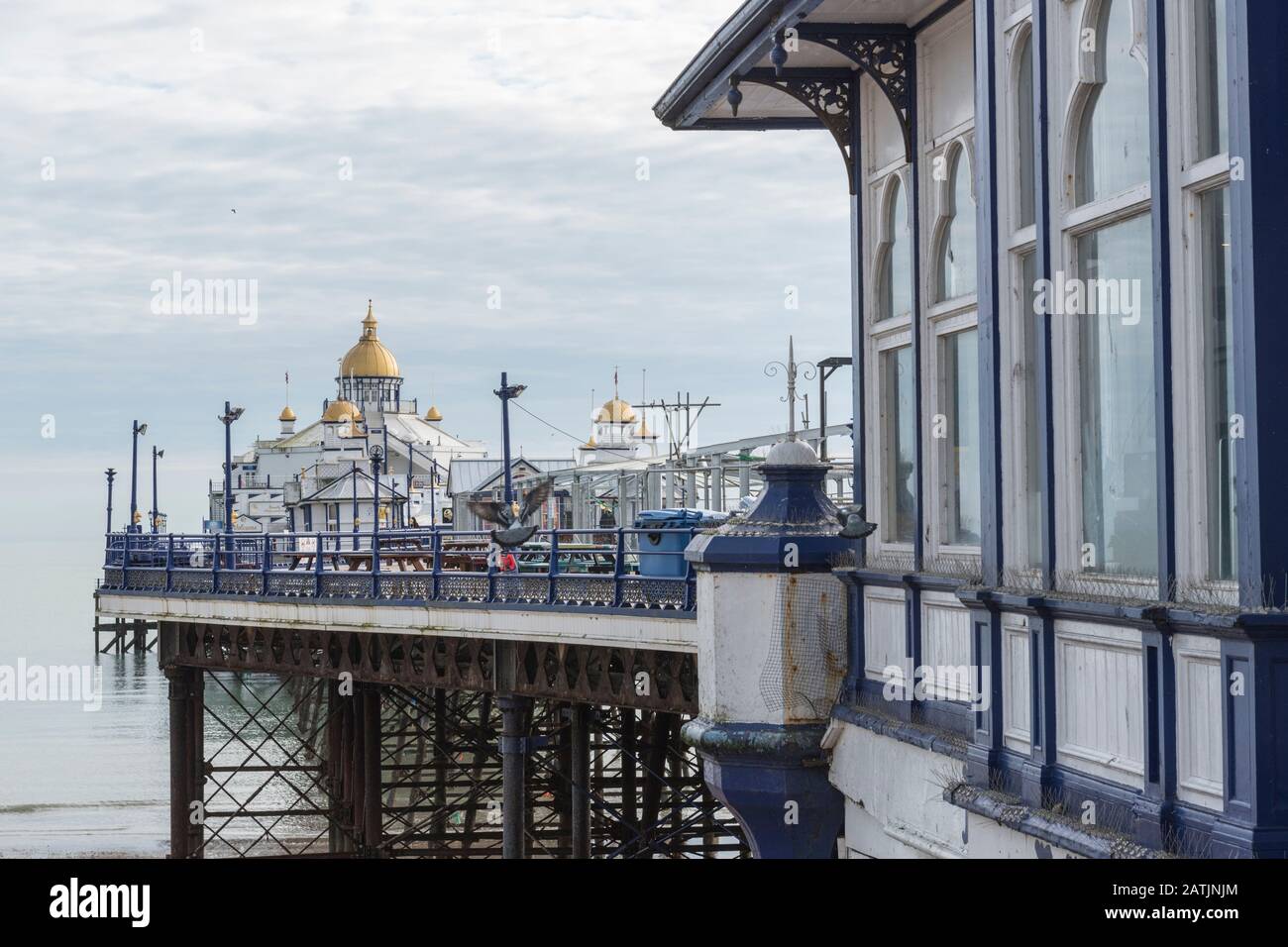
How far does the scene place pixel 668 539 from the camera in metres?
24.4

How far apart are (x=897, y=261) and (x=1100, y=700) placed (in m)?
4.97

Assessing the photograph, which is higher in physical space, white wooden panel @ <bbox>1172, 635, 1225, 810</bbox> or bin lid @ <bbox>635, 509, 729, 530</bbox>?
bin lid @ <bbox>635, 509, 729, 530</bbox>

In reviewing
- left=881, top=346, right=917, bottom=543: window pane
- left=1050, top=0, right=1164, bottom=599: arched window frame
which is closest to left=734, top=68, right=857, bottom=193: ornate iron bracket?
left=881, top=346, right=917, bottom=543: window pane

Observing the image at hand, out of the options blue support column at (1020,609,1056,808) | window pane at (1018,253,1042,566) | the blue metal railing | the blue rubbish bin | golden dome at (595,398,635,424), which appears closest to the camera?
blue support column at (1020,609,1056,808)

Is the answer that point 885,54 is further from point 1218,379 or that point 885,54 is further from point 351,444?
point 351,444

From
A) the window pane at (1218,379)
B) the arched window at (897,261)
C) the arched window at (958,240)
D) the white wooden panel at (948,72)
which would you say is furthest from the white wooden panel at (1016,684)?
the arched window at (897,261)

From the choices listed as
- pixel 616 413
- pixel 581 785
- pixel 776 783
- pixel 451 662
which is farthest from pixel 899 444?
pixel 616 413

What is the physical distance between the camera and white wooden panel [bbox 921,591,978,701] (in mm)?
9680

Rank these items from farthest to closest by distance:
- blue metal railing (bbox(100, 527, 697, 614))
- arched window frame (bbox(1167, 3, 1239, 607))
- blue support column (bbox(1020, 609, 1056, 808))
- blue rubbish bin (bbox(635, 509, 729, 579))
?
blue metal railing (bbox(100, 527, 697, 614)) → blue rubbish bin (bbox(635, 509, 729, 579)) → blue support column (bbox(1020, 609, 1056, 808)) → arched window frame (bbox(1167, 3, 1239, 607))

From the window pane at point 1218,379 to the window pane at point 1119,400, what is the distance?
0.42 metres

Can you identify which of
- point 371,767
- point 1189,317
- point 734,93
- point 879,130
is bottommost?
point 371,767

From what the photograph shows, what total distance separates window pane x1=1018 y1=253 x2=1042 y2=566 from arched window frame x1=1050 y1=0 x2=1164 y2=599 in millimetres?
446

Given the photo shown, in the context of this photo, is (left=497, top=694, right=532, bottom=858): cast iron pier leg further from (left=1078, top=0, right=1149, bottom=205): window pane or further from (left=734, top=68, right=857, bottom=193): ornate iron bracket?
(left=1078, top=0, right=1149, bottom=205): window pane
